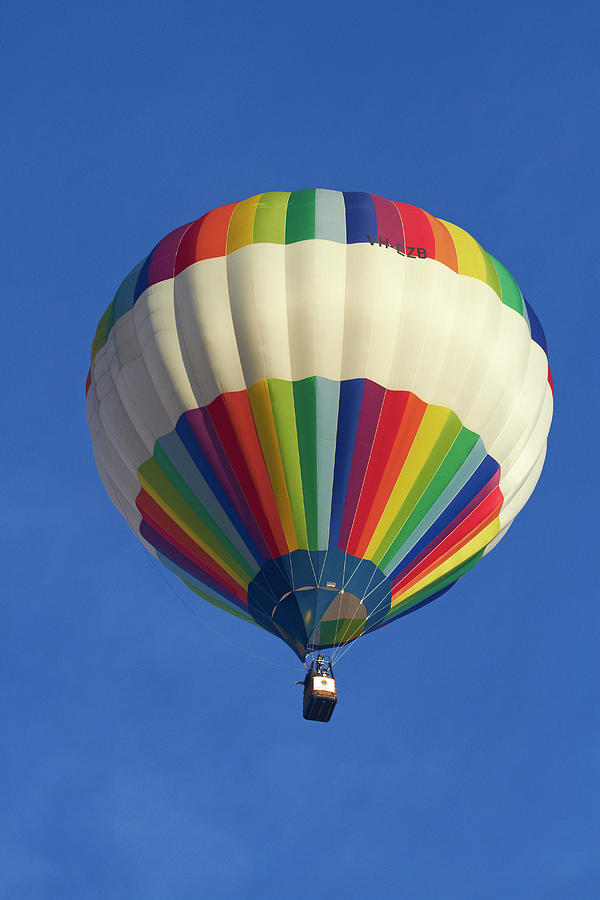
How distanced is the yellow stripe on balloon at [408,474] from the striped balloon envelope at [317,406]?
0.9 inches

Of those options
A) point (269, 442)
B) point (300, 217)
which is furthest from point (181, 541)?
point (300, 217)

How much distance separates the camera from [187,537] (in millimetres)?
17094

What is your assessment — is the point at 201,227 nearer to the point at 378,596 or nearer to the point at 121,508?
the point at 121,508

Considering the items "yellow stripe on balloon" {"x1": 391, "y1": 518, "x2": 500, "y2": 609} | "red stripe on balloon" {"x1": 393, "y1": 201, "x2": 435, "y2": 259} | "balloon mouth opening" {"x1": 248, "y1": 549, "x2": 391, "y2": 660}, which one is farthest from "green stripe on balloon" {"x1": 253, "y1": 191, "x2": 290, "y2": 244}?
"yellow stripe on balloon" {"x1": 391, "y1": 518, "x2": 500, "y2": 609}

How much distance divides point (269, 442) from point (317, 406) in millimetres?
681

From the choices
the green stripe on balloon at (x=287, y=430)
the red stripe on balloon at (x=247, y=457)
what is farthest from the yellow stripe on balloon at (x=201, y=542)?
the green stripe on balloon at (x=287, y=430)

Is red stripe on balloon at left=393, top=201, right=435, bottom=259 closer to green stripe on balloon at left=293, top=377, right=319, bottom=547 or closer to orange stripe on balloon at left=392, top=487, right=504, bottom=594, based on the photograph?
green stripe on balloon at left=293, top=377, right=319, bottom=547


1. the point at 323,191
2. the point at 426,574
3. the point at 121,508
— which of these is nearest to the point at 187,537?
the point at 121,508

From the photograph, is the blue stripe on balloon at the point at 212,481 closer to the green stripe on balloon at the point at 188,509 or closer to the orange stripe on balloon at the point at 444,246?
the green stripe on balloon at the point at 188,509

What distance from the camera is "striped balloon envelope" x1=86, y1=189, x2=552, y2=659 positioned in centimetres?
1619

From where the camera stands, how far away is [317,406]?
16.2 meters

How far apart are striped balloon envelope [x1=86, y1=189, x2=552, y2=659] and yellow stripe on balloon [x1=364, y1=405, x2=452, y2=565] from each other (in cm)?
2

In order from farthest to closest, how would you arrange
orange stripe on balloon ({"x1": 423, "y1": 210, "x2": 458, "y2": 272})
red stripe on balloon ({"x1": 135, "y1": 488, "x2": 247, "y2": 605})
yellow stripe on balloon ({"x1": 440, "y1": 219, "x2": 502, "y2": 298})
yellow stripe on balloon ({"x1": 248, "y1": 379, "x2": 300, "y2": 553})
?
→ yellow stripe on balloon ({"x1": 440, "y1": 219, "x2": 502, "y2": 298}) < orange stripe on balloon ({"x1": 423, "y1": 210, "x2": 458, "y2": 272}) < red stripe on balloon ({"x1": 135, "y1": 488, "x2": 247, "y2": 605}) < yellow stripe on balloon ({"x1": 248, "y1": 379, "x2": 300, "y2": 553})

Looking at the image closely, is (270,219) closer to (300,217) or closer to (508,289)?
(300,217)
